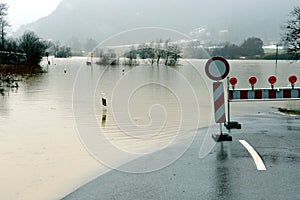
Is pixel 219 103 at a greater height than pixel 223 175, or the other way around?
pixel 219 103

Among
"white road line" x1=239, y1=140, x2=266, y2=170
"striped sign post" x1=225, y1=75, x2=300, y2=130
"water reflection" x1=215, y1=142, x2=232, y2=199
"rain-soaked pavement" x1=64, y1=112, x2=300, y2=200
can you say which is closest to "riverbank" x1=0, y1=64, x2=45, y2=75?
"striped sign post" x1=225, y1=75, x2=300, y2=130

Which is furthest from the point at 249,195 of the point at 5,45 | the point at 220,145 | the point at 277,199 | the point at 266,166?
the point at 5,45

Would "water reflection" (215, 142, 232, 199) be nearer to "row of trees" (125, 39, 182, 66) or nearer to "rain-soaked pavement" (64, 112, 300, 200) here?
"rain-soaked pavement" (64, 112, 300, 200)

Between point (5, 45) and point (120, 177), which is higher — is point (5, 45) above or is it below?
above

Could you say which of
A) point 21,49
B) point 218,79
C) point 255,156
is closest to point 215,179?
point 255,156

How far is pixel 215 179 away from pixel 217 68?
413cm

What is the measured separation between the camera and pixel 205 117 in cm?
1563

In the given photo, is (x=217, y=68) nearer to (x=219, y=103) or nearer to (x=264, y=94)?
(x=219, y=103)

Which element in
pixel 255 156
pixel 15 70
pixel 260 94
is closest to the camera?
pixel 255 156

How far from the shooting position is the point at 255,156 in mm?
7172

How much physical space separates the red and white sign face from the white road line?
2.53 feet

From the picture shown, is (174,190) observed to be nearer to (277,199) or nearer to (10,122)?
(277,199)

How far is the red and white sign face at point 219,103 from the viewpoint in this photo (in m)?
9.13

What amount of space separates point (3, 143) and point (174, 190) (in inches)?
257
